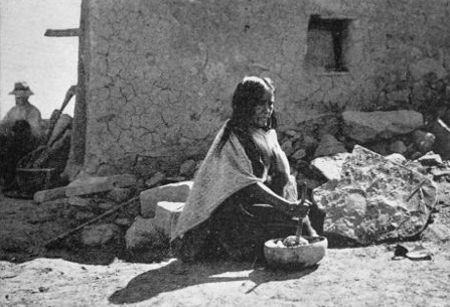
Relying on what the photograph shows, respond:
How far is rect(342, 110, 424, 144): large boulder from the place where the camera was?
5758 millimetres

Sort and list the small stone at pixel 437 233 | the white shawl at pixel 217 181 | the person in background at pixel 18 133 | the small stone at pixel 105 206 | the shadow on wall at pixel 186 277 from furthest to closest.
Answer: the person in background at pixel 18 133 → the small stone at pixel 105 206 → the small stone at pixel 437 233 → the white shawl at pixel 217 181 → the shadow on wall at pixel 186 277

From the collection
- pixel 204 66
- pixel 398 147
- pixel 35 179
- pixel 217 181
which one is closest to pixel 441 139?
pixel 398 147

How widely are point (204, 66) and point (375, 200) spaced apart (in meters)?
2.53

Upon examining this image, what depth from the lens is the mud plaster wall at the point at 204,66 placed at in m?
5.36

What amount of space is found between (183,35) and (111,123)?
1283 mm

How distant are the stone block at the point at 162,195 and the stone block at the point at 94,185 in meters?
0.55

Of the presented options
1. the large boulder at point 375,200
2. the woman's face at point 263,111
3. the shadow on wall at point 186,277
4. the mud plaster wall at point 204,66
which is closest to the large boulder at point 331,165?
the large boulder at point 375,200

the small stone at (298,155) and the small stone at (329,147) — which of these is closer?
the small stone at (329,147)

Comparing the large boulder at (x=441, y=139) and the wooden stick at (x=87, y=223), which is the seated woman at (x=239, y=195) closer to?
the wooden stick at (x=87, y=223)

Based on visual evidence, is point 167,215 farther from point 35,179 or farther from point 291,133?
point 35,179

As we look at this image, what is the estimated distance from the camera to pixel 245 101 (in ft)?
12.2

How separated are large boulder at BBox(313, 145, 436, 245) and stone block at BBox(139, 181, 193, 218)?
49.5 inches

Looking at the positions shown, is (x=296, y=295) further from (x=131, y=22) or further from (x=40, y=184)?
(x=40, y=184)

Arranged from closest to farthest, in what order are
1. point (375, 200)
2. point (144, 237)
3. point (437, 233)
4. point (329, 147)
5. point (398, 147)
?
point (437, 233)
point (375, 200)
point (144, 237)
point (329, 147)
point (398, 147)
